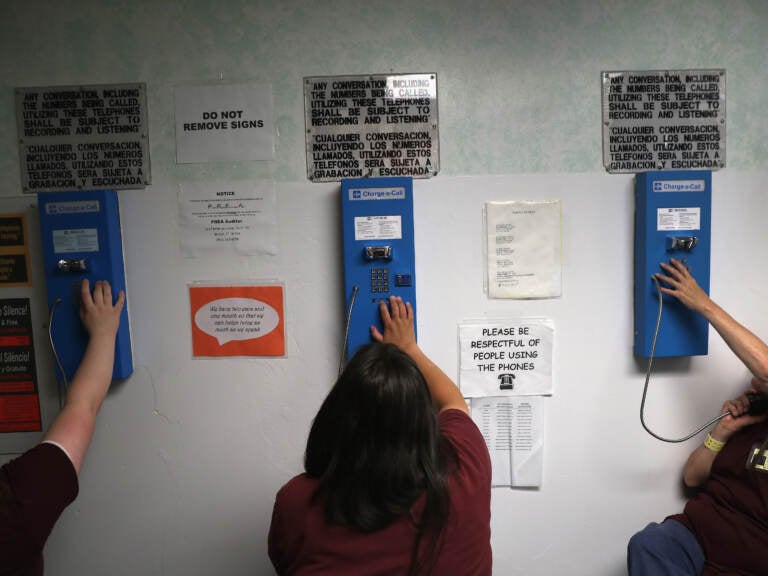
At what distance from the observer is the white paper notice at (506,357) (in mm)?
1450

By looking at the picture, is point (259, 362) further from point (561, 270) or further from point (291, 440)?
point (561, 270)

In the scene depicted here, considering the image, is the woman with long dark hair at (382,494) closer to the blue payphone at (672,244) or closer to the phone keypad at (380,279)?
the phone keypad at (380,279)

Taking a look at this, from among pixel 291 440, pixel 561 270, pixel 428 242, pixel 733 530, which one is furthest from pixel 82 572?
pixel 733 530

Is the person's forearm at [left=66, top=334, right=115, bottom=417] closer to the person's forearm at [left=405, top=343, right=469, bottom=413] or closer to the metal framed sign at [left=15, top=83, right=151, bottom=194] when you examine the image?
the metal framed sign at [left=15, top=83, right=151, bottom=194]

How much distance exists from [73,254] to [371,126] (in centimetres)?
98

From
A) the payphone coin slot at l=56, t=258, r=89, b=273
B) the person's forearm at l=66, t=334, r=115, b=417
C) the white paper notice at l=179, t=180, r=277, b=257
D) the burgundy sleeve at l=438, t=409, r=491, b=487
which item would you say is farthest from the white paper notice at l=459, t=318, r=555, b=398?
the payphone coin slot at l=56, t=258, r=89, b=273

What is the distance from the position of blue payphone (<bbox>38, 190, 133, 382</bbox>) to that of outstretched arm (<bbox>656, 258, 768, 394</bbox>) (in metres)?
1.68

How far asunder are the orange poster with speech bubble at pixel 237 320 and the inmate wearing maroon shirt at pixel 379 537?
62cm

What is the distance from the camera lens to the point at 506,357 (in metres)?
1.46

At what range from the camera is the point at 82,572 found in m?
1.50

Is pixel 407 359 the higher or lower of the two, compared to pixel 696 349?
higher

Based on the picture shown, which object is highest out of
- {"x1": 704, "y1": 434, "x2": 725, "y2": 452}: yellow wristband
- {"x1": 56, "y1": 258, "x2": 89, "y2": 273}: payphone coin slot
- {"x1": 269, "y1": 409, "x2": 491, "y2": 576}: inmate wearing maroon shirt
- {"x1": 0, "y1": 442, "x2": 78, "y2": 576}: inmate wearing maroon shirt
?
{"x1": 56, "y1": 258, "x2": 89, "y2": 273}: payphone coin slot

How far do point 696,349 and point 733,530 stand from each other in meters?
0.52

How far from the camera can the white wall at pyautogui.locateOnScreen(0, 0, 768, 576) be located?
54.7 inches
